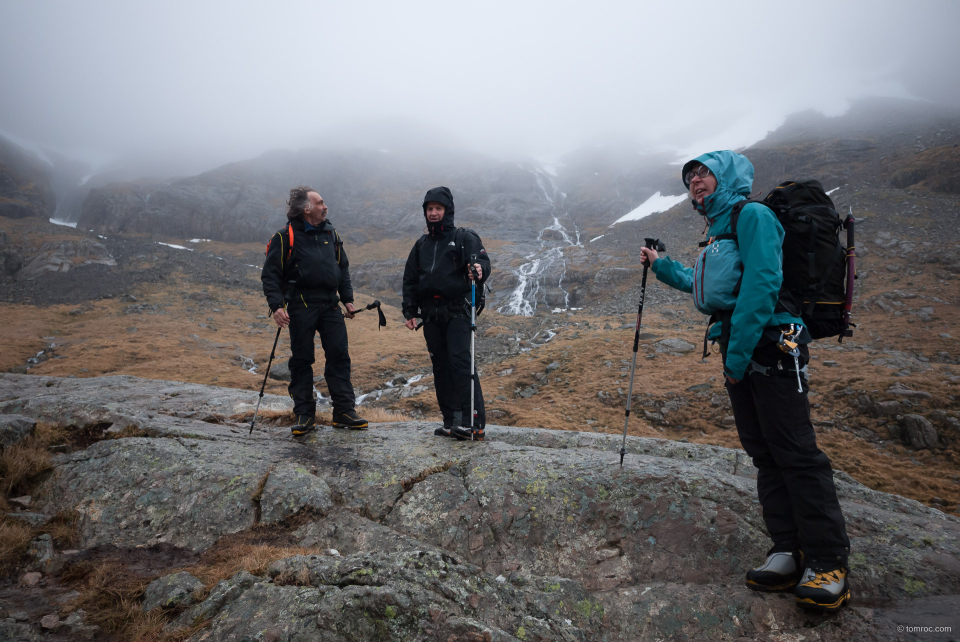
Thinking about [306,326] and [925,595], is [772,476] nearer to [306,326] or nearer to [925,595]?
[925,595]

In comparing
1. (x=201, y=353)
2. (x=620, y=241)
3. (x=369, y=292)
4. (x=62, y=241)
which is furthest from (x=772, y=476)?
(x=62, y=241)

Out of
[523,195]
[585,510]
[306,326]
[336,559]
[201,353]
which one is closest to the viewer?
[336,559]

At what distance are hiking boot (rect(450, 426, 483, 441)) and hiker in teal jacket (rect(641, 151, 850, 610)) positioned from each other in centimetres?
357

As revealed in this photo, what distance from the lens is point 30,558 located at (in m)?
3.39

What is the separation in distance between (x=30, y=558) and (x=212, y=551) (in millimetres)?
1301

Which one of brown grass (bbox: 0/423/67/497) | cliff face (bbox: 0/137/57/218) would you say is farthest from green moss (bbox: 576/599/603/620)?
cliff face (bbox: 0/137/57/218)

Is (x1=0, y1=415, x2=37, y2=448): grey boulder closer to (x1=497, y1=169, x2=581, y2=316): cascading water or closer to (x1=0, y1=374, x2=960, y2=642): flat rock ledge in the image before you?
(x1=0, y1=374, x2=960, y2=642): flat rock ledge

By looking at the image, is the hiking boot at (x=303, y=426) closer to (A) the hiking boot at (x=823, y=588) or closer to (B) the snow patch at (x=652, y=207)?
(A) the hiking boot at (x=823, y=588)

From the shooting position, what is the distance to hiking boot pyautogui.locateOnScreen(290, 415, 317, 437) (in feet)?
20.7

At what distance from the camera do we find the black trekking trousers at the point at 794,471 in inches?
120

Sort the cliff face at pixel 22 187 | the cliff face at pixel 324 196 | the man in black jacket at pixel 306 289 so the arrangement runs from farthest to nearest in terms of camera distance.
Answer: the cliff face at pixel 324 196 < the cliff face at pixel 22 187 < the man in black jacket at pixel 306 289

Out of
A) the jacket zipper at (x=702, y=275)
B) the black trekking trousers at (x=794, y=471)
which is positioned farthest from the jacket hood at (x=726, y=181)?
the black trekking trousers at (x=794, y=471)

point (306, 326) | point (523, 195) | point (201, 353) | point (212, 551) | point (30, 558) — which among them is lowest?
point (201, 353)

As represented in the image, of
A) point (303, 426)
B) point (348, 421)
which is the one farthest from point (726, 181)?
point (303, 426)
